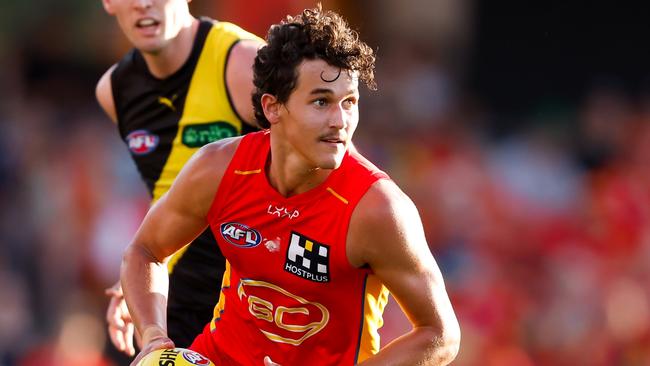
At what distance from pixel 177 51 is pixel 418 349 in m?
2.22

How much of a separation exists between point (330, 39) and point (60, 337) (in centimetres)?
650

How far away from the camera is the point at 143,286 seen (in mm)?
5145

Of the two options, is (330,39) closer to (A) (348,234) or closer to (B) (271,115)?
(B) (271,115)

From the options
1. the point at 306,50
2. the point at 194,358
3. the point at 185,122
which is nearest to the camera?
the point at 306,50

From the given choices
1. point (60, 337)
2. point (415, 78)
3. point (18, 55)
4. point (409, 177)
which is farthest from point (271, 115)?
point (18, 55)

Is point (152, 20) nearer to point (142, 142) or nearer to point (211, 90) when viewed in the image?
point (211, 90)

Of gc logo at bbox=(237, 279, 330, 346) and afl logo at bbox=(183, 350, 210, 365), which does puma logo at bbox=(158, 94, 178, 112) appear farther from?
afl logo at bbox=(183, 350, 210, 365)

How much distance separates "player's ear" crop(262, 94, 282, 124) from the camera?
4.79m

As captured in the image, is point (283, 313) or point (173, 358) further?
point (283, 313)

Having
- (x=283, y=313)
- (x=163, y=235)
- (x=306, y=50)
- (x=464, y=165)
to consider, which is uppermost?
(x=306, y=50)

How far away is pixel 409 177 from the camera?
1165 cm

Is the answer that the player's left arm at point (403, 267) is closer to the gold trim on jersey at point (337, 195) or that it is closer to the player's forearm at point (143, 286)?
the gold trim on jersey at point (337, 195)

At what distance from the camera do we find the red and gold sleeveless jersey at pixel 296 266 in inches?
184

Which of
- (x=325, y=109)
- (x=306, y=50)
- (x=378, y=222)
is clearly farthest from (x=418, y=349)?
(x=306, y=50)
